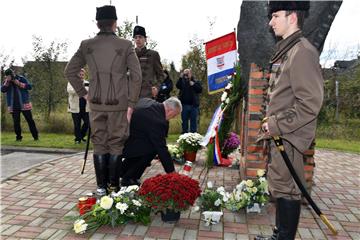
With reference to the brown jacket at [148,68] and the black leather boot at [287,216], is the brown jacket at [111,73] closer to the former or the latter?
the brown jacket at [148,68]

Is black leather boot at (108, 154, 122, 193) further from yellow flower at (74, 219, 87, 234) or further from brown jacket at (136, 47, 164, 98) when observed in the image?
brown jacket at (136, 47, 164, 98)

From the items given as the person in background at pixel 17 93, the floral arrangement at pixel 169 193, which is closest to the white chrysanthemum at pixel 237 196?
the floral arrangement at pixel 169 193

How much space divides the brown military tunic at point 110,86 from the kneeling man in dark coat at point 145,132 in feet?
0.79

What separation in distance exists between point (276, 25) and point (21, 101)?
758 centimetres

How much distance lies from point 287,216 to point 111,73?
2.44 meters

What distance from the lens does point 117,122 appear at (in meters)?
4.16

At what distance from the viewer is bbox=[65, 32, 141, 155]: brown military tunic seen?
4109 millimetres

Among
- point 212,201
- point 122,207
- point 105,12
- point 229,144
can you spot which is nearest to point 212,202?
point 212,201

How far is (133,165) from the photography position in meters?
4.66

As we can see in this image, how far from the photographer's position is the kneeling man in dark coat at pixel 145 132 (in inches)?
169

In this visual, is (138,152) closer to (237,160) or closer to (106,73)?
(106,73)

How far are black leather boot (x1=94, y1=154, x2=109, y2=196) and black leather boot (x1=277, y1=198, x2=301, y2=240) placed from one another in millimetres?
2219

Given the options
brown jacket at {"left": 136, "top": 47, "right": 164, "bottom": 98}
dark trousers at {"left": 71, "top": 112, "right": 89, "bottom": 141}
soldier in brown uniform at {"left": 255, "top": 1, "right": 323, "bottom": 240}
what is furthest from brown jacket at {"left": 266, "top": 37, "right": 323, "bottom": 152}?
dark trousers at {"left": 71, "top": 112, "right": 89, "bottom": 141}

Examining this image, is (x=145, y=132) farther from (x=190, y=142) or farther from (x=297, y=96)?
(x=297, y=96)
